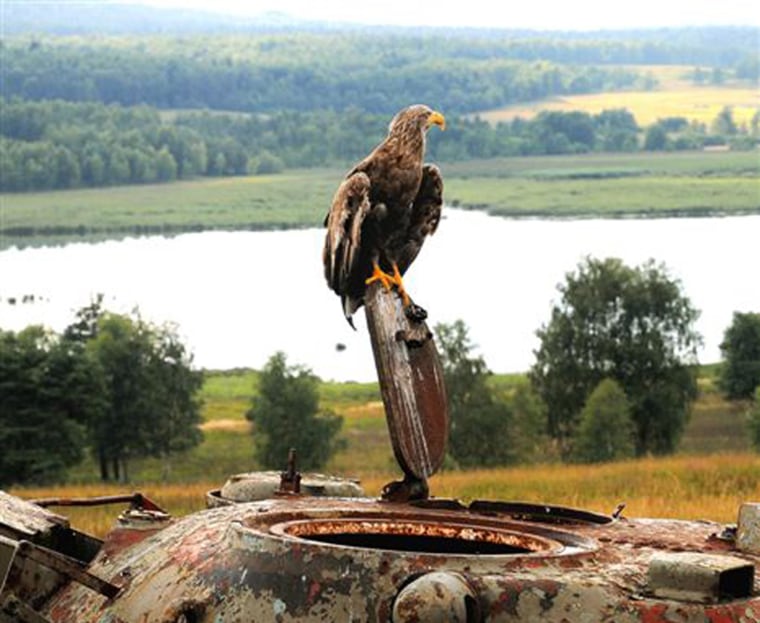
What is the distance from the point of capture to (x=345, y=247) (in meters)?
10.3

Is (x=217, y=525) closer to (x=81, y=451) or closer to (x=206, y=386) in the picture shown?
(x=81, y=451)

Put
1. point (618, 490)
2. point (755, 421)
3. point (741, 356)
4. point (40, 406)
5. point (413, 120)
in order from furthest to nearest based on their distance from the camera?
point (741, 356) < point (40, 406) < point (755, 421) < point (618, 490) < point (413, 120)

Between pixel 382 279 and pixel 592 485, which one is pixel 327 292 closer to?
pixel 592 485

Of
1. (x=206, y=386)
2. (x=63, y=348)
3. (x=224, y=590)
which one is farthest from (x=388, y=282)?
(x=206, y=386)

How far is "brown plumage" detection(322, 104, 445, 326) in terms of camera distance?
10.3m

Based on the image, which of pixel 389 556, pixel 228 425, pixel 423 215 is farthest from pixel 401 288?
pixel 228 425

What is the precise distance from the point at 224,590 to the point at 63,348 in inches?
3125

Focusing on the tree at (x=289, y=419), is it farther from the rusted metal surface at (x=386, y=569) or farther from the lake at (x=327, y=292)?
the rusted metal surface at (x=386, y=569)

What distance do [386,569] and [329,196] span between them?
133 m

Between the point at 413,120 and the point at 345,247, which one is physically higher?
the point at 413,120

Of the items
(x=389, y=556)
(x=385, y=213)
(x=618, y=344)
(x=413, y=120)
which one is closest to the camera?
(x=389, y=556)

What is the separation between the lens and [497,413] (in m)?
80.2

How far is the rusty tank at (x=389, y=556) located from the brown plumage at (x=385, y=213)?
0.39 meters

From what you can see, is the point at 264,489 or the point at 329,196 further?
the point at 329,196
